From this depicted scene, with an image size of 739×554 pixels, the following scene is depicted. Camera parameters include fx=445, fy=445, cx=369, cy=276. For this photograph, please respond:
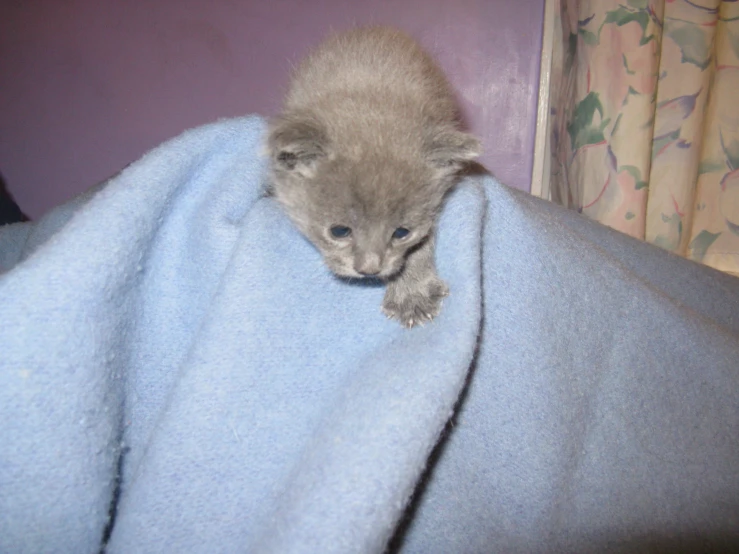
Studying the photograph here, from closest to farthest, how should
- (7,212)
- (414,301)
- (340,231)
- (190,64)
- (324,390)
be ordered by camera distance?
(324,390)
(414,301)
(340,231)
(7,212)
(190,64)

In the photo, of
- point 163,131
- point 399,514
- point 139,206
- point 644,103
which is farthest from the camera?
point 163,131

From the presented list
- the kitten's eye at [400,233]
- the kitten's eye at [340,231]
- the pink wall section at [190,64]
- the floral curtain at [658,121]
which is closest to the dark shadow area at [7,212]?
the pink wall section at [190,64]

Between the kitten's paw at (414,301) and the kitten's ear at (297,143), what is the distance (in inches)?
13.7

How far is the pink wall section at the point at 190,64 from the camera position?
2475 mm

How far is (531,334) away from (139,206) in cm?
76

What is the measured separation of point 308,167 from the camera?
3.51 feet

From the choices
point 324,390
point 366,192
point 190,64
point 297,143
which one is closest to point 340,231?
point 366,192

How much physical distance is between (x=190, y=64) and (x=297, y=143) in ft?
6.68

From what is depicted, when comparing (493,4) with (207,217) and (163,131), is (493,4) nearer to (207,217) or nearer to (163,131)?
(163,131)

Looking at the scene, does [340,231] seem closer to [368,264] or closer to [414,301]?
[368,264]

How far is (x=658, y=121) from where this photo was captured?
6.21 ft

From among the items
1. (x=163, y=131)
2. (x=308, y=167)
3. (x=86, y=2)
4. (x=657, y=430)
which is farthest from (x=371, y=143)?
(x=86, y=2)

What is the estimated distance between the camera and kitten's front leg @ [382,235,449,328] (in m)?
0.92

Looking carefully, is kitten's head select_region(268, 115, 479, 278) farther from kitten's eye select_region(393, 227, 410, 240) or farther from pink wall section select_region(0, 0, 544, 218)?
pink wall section select_region(0, 0, 544, 218)
